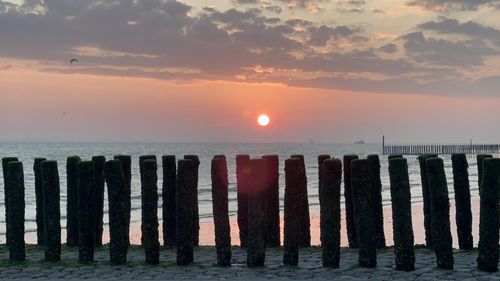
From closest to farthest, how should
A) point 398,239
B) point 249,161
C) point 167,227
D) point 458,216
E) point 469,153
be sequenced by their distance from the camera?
point 398,239 → point 249,161 → point 458,216 → point 167,227 → point 469,153

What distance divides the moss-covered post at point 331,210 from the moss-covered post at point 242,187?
1359 millimetres

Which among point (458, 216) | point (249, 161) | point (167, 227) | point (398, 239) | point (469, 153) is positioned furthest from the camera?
point (469, 153)

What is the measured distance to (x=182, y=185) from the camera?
9992mm

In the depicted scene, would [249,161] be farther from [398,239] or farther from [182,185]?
[398,239]

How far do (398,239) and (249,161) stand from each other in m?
2.65

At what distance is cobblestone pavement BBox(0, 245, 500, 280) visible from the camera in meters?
9.32

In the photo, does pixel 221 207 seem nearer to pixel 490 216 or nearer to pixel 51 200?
pixel 51 200

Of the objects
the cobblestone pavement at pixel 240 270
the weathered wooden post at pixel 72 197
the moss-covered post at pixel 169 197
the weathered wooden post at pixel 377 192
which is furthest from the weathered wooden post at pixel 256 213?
the weathered wooden post at pixel 72 197

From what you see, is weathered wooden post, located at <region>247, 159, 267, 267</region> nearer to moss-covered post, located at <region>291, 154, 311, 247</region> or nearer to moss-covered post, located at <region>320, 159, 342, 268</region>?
moss-covered post, located at <region>320, 159, 342, 268</region>

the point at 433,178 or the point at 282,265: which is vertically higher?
the point at 433,178

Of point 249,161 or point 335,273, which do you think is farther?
point 249,161

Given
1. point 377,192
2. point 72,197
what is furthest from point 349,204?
point 72,197

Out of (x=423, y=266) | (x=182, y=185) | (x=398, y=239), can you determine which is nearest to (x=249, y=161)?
(x=182, y=185)

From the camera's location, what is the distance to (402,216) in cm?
945
